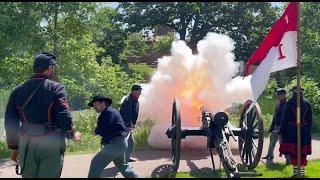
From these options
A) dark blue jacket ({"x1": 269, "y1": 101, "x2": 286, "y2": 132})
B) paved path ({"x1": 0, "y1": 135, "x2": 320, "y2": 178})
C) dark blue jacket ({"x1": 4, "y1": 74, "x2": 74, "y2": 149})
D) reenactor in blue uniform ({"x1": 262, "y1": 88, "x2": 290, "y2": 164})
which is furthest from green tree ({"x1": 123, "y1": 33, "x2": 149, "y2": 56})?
dark blue jacket ({"x1": 4, "y1": 74, "x2": 74, "y2": 149})

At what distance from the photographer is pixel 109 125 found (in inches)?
272

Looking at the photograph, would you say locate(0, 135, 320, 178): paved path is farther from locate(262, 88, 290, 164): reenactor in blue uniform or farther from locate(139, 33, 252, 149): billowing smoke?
locate(139, 33, 252, 149): billowing smoke

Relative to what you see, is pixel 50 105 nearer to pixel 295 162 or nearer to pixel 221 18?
pixel 295 162

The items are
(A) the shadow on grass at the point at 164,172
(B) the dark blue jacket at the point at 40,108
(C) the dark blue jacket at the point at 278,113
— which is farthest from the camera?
(C) the dark blue jacket at the point at 278,113

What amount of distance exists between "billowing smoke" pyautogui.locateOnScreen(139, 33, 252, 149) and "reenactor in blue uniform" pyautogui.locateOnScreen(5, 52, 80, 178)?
217 inches

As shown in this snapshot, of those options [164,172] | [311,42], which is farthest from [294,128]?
[311,42]

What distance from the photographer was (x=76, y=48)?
41.3 ft

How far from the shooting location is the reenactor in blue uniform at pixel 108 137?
6.89 meters

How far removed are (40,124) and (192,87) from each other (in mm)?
5800

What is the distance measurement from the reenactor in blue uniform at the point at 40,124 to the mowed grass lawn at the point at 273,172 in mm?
3238

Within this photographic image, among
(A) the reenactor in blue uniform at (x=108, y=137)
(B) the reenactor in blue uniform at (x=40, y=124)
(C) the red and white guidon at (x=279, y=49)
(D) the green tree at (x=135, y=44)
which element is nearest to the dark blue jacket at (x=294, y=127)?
(C) the red and white guidon at (x=279, y=49)

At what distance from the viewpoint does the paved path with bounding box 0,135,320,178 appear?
28.7 feet

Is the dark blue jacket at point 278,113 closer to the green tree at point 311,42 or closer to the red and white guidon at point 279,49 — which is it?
the red and white guidon at point 279,49

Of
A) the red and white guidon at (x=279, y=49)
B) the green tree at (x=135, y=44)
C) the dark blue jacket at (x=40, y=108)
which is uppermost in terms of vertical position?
the green tree at (x=135, y=44)
